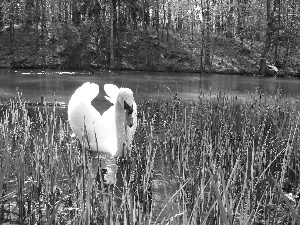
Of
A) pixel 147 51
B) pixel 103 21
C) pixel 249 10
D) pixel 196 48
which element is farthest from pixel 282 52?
pixel 103 21

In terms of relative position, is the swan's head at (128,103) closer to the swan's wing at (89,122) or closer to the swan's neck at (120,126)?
the swan's neck at (120,126)

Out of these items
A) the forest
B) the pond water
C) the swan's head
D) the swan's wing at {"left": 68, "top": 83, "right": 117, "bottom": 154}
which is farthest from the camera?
the forest

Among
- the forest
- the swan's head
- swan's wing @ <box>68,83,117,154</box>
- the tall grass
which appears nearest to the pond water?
swan's wing @ <box>68,83,117,154</box>

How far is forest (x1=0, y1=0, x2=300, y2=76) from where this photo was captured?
4128 cm

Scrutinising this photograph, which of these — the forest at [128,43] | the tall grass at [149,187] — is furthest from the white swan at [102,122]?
the forest at [128,43]

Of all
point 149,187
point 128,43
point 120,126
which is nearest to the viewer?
point 149,187

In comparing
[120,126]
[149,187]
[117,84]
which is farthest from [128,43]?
[149,187]

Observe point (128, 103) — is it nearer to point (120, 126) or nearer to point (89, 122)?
point (120, 126)

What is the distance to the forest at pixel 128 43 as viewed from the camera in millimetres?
41281

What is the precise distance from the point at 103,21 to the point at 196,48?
11.4 m

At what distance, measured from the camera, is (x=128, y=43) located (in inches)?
1836

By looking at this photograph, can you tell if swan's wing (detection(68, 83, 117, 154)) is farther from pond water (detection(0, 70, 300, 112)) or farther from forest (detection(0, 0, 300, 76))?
forest (detection(0, 0, 300, 76))

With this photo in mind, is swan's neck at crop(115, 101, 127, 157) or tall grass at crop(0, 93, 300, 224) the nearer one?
tall grass at crop(0, 93, 300, 224)

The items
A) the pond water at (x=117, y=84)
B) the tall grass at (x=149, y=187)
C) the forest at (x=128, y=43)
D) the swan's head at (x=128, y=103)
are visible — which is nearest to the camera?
the tall grass at (x=149, y=187)
